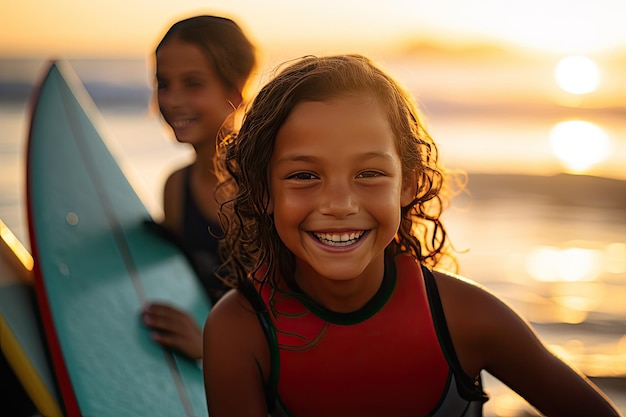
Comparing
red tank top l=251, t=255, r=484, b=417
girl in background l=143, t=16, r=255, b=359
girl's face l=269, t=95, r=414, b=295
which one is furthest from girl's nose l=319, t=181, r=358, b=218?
girl in background l=143, t=16, r=255, b=359

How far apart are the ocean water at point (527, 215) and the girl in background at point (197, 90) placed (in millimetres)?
369

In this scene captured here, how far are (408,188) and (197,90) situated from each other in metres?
1.08

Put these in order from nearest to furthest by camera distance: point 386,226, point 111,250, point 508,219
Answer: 1. point 386,226
2. point 111,250
3. point 508,219

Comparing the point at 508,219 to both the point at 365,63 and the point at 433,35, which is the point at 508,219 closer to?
the point at 365,63

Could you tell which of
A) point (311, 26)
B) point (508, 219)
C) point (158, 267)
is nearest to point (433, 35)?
point (311, 26)

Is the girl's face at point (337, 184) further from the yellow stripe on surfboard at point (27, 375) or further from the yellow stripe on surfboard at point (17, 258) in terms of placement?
the yellow stripe on surfboard at point (17, 258)

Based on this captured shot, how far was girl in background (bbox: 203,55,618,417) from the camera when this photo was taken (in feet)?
5.65

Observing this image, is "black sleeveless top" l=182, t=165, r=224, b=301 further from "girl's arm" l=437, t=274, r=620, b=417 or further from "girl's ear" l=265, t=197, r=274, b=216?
"girl's arm" l=437, t=274, r=620, b=417

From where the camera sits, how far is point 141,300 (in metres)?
3.02

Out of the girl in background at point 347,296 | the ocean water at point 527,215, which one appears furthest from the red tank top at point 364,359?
the ocean water at point 527,215

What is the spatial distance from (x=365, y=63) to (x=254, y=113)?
0.28 metres

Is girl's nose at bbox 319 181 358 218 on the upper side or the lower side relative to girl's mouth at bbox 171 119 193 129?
upper

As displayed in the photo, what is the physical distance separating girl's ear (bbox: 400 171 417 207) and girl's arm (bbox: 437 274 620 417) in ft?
0.80

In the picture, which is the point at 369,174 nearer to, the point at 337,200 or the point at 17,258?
the point at 337,200
